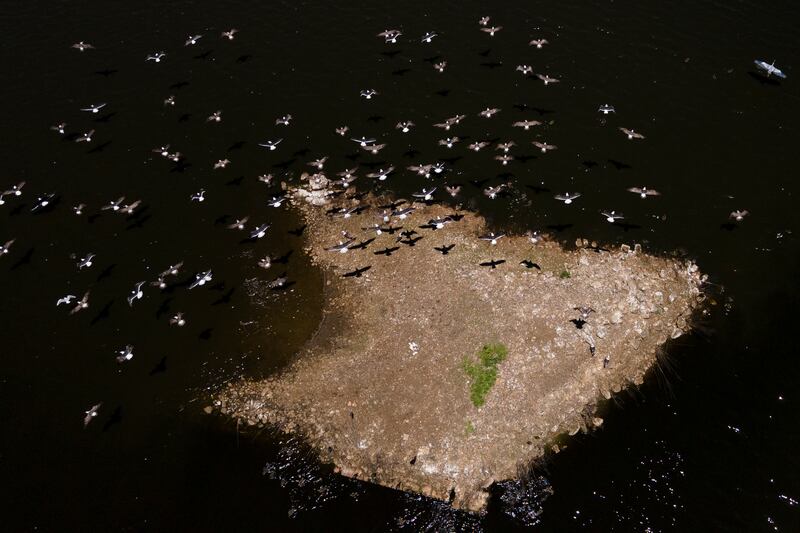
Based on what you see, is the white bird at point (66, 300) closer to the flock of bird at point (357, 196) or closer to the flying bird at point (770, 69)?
the flock of bird at point (357, 196)

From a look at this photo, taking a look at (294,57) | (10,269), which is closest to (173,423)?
(10,269)

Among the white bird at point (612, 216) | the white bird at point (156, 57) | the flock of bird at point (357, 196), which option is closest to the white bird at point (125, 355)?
the flock of bird at point (357, 196)

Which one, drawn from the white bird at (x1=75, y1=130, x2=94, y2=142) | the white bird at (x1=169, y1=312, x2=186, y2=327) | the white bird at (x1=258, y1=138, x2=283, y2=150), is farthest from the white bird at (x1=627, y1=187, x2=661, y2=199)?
the white bird at (x1=75, y1=130, x2=94, y2=142)

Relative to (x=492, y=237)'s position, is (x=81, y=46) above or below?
above

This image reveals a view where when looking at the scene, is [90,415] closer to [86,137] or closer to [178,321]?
[178,321]

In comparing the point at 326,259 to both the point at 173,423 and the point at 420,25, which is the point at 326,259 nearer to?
the point at 173,423

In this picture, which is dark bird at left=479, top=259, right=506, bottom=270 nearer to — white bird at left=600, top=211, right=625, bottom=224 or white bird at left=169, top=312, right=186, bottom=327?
white bird at left=600, top=211, right=625, bottom=224

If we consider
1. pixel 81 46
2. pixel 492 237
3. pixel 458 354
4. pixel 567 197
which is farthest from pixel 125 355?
pixel 81 46

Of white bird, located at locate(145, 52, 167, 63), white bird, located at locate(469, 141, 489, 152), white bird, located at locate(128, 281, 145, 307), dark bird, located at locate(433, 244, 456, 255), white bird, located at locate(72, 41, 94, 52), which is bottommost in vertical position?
white bird, located at locate(128, 281, 145, 307)
